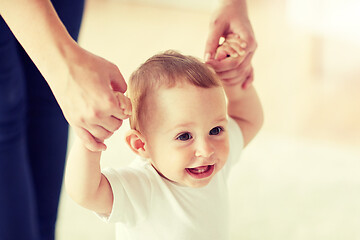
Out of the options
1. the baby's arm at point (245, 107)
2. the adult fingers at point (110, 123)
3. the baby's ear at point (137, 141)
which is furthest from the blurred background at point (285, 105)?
the adult fingers at point (110, 123)

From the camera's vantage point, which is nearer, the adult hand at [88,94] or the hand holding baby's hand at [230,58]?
the adult hand at [88,94]

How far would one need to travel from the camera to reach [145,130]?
0.79 meters

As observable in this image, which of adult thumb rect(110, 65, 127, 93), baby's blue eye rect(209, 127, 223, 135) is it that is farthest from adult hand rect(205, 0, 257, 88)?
adult thumb rect(110, 65, 127, 93)

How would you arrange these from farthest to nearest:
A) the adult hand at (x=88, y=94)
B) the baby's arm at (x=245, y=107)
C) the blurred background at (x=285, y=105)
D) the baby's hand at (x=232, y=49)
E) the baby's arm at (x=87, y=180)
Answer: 1. the blurred background at (x=285, y=105)
2. the baby's arm at (x=245, y=107)
3. the baby's hand at (x=232, y=49)
4. the baby's arm at (x=87, y=180)
5. the adult hand at (x=88, y=94)

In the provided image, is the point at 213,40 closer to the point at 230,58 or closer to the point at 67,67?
the point at 230,58

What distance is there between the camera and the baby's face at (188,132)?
760 millimetres

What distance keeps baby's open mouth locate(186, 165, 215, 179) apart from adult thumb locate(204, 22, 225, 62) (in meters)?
0.21

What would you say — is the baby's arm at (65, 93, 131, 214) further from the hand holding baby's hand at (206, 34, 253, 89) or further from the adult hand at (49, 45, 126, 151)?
the hand holding baby's hand at (206, 34, 253, 89)

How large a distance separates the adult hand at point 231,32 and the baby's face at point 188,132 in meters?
0.09

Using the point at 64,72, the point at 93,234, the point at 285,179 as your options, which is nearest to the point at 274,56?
the point at 285,179

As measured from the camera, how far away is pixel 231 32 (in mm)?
901

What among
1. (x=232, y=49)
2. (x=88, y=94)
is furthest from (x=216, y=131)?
(x=88, y=94)

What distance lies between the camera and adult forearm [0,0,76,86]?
605mm

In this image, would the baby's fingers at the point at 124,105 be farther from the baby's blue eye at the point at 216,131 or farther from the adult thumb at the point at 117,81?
the baby's blue eye at the point at 216,131
